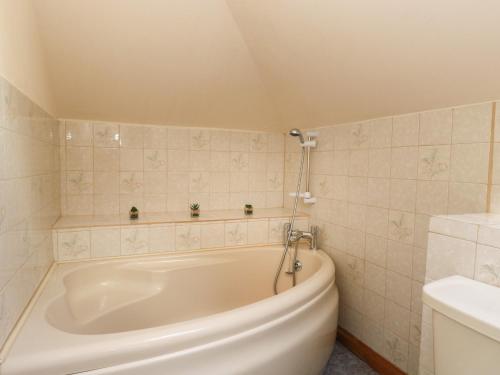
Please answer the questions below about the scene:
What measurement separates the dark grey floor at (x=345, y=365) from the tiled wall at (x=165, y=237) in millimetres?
830

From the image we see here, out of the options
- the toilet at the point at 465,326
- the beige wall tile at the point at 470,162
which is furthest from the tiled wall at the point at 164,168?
the toilet at the point at 465,326

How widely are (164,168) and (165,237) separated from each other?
1.90 feet

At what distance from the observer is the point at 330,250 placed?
6.88 ft

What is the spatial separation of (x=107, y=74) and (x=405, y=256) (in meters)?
1.95

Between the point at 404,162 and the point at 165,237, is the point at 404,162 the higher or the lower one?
the higher one

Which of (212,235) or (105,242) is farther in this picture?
(212,235)

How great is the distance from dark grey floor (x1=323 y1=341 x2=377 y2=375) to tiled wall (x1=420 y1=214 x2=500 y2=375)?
0.70 meters

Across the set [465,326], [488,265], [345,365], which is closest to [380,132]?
[488,265]

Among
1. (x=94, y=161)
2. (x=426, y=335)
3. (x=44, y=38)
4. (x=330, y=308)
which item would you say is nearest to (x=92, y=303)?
(x=94, y=161)

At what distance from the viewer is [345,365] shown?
1766mm

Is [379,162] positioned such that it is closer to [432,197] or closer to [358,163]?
[358,163]

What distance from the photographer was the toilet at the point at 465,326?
76cm

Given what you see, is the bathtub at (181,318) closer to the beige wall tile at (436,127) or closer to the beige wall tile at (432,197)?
the beige wall tile at (432,197)

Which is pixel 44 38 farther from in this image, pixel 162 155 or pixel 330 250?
pixel 330 250
